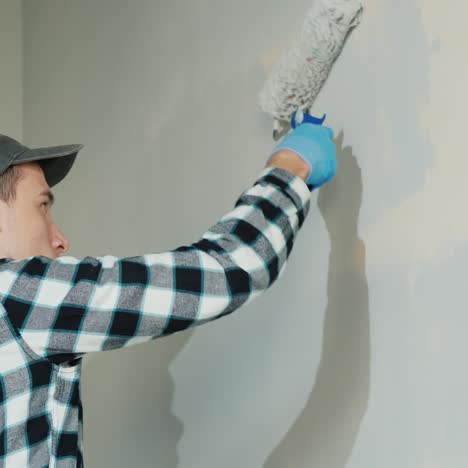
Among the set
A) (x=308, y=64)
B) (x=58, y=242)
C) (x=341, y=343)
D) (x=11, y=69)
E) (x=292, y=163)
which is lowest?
(x=341, y=343)

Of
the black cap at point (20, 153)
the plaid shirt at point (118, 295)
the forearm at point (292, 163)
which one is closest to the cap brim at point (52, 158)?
the black cap at point (20, 153)

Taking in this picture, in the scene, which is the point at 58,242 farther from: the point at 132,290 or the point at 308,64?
the point at 308,64

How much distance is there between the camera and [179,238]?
1.42 meters

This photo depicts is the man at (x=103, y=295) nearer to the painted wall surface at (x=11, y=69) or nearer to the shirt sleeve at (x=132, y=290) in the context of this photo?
the shirt sleeve at (x=132, y=290)

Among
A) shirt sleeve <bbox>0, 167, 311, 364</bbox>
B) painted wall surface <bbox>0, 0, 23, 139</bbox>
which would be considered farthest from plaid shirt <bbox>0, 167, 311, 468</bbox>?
painted wall surface <bbox>0, 0, 23, 139</bbox>

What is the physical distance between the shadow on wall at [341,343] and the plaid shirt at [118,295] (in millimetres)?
149

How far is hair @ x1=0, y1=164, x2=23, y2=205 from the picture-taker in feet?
3.09

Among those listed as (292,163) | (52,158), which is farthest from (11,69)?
(292,163)

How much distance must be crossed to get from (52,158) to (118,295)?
1.02 feet

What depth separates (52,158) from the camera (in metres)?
1.04

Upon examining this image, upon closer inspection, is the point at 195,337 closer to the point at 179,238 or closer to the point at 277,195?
the point at 179,238

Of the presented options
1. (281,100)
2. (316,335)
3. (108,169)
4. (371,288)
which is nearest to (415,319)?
(371,288)

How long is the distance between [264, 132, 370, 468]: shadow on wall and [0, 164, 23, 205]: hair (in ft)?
1.37

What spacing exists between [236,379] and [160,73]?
0.64 m
